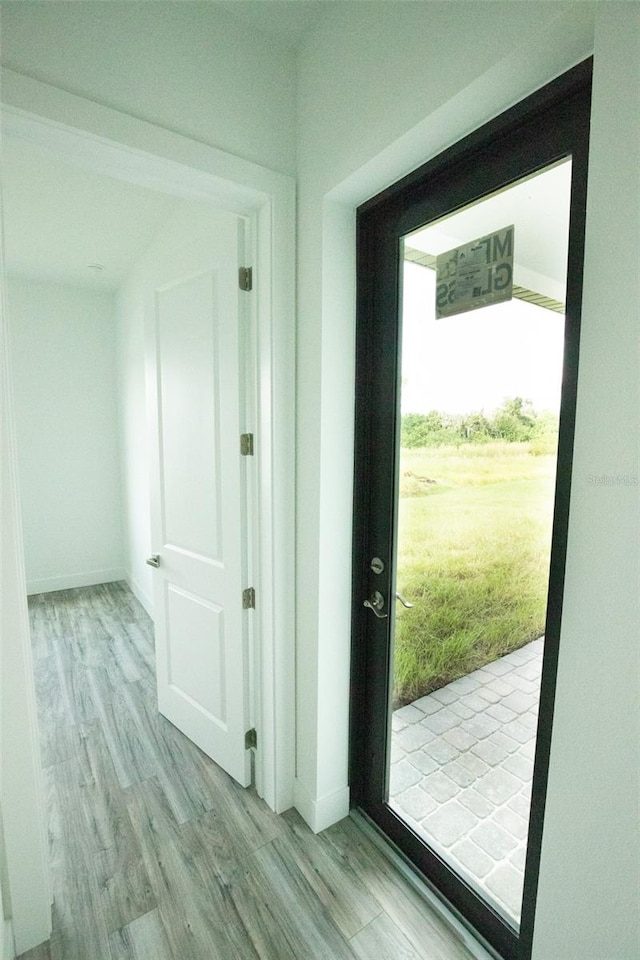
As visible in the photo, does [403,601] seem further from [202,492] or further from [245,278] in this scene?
[245,278]

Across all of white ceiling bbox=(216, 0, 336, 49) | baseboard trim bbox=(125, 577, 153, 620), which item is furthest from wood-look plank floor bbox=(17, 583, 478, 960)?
white ceiling bbox=(216, 0, 336, 49)

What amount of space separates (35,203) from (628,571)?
311 cm

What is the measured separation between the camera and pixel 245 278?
160 centimetres

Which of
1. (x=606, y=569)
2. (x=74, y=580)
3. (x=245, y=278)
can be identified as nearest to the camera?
(x=606, y=569)

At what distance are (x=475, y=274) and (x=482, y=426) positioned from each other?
0.42 m

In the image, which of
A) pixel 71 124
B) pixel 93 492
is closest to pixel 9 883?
pixel 71 124

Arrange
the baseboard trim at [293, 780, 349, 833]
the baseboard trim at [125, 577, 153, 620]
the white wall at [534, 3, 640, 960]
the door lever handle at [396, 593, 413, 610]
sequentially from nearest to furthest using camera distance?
the white wall at [534, 3, 640, 960]
the door lever handle at [396, 593, 413, 610]
the baseboard trim at [293, 780, 349, 833]
the baseboard trim at [125, 577, 153, 620]

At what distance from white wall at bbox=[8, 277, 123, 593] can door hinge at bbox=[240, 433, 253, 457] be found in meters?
3.06

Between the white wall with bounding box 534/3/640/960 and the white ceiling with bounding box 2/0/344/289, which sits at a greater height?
the white ceiling with bounding box 2/0/344/289

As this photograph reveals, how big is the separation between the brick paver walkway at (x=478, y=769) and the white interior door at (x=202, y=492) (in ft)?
2.29

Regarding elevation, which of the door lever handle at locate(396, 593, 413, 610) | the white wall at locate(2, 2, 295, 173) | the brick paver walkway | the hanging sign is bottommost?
the brick paver walkway

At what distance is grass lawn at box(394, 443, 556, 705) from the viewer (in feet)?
3.74

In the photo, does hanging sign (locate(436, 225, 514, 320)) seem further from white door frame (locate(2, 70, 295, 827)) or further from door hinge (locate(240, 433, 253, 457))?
door hinge (locate(240, 433, 253, 457))

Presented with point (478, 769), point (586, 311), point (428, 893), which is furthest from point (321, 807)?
point (586, 311)
